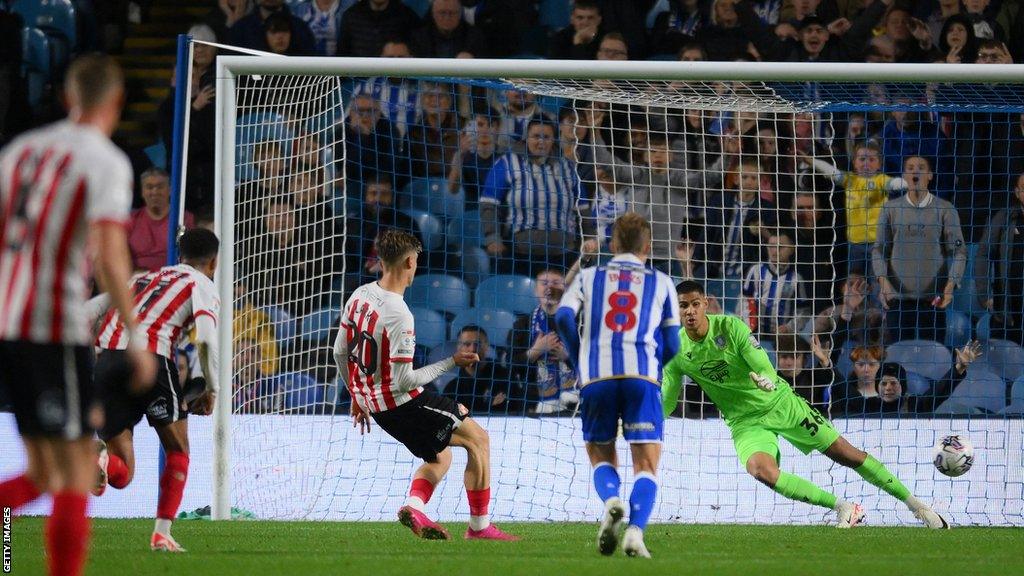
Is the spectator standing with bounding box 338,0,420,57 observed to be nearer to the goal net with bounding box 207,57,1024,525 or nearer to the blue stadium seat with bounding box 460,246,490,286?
the goal net with bounding box 207,57,1024,525

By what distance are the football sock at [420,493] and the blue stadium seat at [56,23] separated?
7709 millimetres

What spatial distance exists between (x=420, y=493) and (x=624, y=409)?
1619 mm

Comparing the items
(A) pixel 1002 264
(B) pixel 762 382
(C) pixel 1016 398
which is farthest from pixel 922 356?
(B) pixel 762 382

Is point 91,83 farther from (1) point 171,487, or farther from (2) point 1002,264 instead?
(2) point 1002,264

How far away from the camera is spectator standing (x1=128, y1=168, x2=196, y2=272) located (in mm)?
11656

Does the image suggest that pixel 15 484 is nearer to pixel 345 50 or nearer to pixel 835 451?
pixel 835 451


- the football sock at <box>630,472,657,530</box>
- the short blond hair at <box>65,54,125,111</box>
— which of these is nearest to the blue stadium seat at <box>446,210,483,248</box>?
the football sock at <box>630,472,657,530</box>

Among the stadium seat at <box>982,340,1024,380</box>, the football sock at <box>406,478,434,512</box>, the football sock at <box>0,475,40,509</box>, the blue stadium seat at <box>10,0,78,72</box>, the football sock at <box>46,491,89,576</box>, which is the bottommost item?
the football sock at <box>406,478,434,512</box>

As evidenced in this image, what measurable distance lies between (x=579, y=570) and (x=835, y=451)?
374cm

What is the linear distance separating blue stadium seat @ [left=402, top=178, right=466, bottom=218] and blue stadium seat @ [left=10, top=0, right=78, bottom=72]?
4444 mm

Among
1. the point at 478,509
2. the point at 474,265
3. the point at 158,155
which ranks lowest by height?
the point at 478,509

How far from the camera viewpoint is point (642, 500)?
6.61 meters

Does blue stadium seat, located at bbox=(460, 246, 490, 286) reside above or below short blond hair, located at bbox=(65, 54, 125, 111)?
below

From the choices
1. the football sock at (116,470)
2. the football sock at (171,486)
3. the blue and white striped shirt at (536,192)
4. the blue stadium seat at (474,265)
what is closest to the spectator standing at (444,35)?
the blue and white striped shirt at (536,192)
